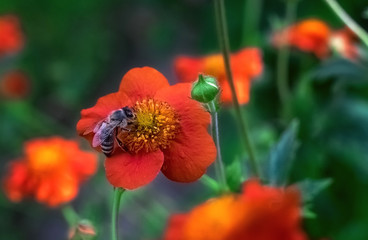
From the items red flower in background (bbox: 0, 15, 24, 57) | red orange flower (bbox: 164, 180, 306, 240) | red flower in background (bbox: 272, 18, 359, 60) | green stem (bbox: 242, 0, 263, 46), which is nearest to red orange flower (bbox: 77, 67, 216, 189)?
red orange flower (bbox: 164, 180, 306, 240)

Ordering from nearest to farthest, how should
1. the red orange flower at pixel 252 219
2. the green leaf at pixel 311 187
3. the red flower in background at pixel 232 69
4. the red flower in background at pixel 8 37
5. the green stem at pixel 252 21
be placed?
the red orange flower at pixel 252 219 → the green leaf at pixel 311 187 → the red flower in background at pixel 232 69 → the green stem at pixel 252 21 → the red flower in background at pixel 8 37

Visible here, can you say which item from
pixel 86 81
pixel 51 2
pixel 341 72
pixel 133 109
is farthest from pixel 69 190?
pixel 51 2

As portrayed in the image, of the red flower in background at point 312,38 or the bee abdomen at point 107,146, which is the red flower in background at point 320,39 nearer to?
the red flower in background at point 312,38

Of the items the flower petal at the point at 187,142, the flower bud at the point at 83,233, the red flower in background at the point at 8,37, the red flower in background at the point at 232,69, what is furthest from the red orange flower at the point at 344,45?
the red flower in background at the point at 8,37

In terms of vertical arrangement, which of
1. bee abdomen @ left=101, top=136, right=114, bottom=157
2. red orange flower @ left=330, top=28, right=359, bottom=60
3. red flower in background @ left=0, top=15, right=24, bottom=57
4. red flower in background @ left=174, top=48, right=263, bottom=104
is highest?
red flower in background @ left=0, top=15, right=24, bottom=57

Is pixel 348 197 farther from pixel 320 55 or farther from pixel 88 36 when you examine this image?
pixel 88 36

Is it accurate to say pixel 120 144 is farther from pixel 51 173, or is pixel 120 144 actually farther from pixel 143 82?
pixel 51 173

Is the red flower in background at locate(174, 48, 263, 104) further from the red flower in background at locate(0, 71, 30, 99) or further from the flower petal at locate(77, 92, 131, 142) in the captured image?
the red flower in background at locate(0, 71, 30, 99)
